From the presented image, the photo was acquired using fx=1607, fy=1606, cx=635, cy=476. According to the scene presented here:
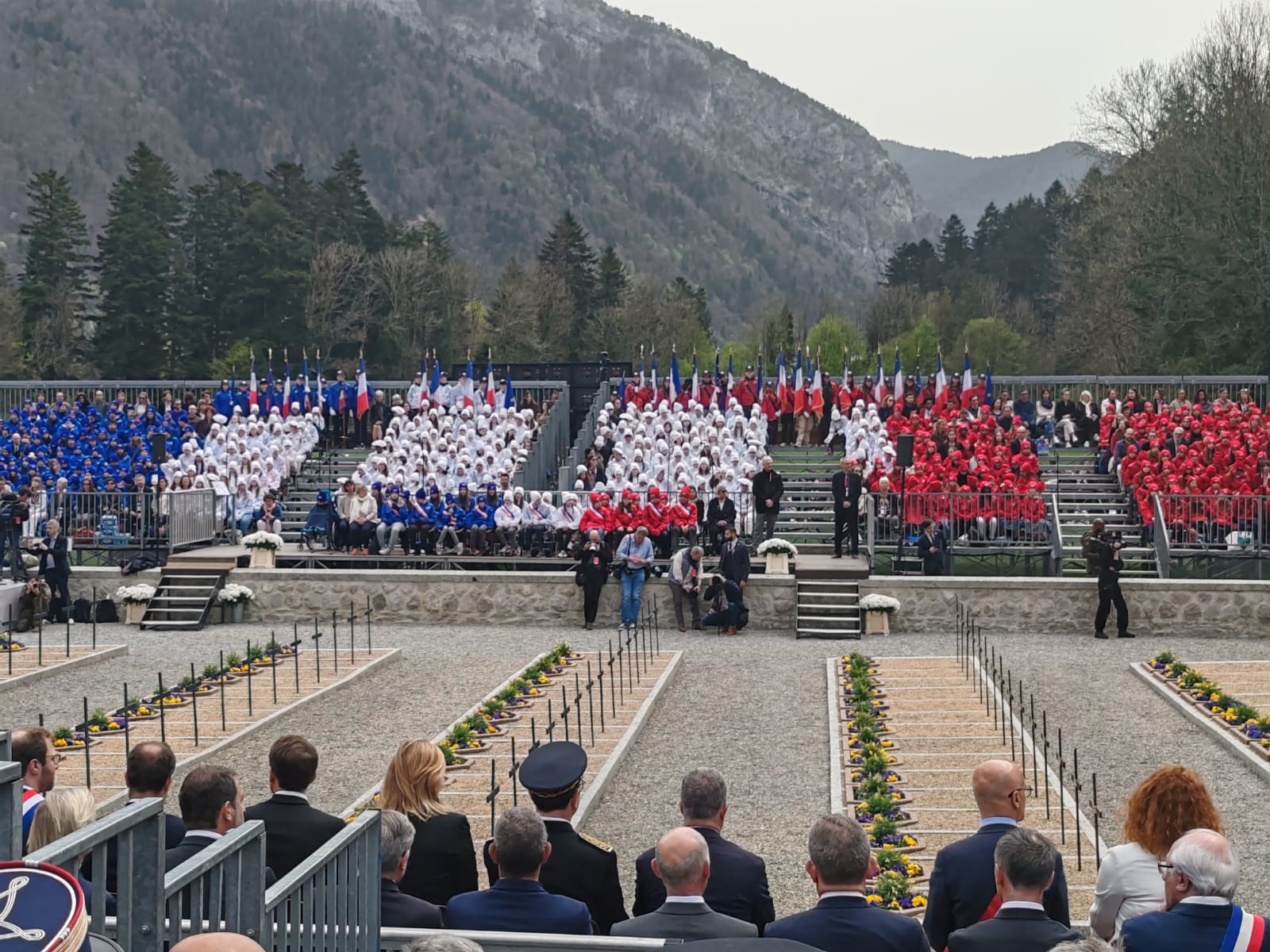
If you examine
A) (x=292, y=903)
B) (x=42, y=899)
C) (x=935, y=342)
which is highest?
(x=935, y=342)

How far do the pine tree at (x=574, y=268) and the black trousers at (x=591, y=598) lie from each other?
2214 inches

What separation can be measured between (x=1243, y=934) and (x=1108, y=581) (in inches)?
741

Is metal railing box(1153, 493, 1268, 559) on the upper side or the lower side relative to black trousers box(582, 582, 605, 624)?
upper

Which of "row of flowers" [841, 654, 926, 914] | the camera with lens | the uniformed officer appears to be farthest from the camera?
the camera with lens

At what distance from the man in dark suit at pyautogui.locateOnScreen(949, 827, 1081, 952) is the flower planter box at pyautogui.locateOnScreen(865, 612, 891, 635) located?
740 inches

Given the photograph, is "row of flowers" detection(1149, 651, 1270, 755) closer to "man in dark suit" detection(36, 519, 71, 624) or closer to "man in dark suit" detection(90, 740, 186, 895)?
"man in dark suit" detection(90, 740, 186, 895)

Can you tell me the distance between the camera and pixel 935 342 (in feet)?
260

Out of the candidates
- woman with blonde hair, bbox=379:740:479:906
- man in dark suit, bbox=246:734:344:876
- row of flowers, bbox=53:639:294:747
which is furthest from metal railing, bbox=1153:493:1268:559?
man in dark suit, bbox=246:734:344:876

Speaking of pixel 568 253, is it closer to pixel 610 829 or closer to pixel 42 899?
pixel 610 829

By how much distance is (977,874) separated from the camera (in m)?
6.19

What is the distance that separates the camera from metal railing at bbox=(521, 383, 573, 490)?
32.6 metres

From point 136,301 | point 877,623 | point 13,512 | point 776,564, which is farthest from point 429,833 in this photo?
point 136,301

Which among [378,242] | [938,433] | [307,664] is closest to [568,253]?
[378,242]

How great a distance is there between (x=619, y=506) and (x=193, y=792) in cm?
2042
